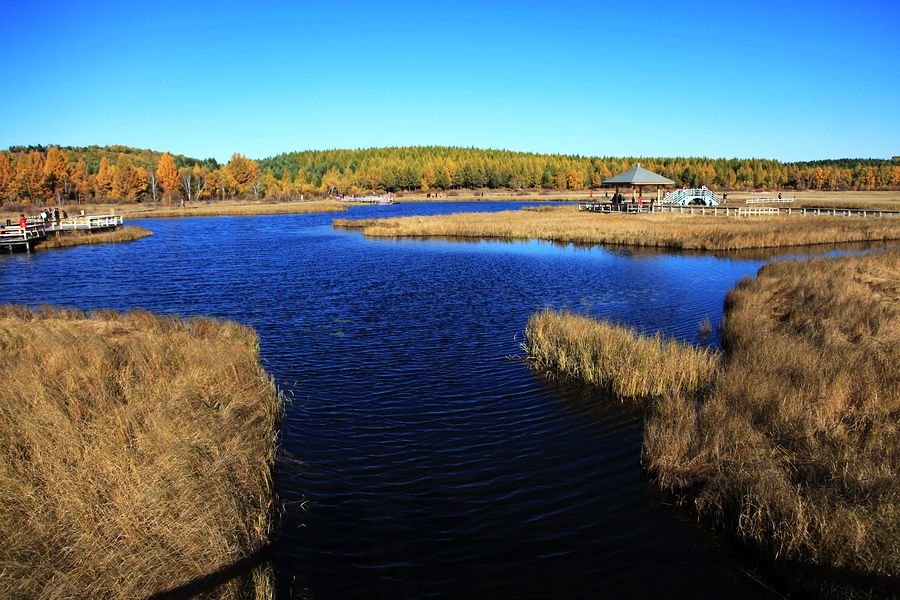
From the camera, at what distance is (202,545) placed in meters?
6.20

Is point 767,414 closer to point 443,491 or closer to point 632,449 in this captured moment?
point 632,449

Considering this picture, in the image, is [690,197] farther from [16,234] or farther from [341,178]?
[341,178]

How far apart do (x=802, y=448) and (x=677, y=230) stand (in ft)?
122

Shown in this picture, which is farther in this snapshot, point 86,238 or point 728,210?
point 728,210

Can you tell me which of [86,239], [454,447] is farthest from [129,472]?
[86,239]

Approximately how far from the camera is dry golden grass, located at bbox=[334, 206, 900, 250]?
3928 centimetres

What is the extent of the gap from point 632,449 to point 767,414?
88.0 inches

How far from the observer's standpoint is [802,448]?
26.3 ft

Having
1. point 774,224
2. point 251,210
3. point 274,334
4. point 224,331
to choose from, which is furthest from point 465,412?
point 251,210

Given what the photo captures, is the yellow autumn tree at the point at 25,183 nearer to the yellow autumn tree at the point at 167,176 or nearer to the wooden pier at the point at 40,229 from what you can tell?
the yellow autumn tree at the point at 167,176

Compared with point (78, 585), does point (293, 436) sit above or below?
below

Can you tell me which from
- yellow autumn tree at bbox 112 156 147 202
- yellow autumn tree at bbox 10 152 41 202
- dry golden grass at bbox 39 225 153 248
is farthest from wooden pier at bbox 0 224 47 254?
yellow autumn tree at bbox 112 156 147 202

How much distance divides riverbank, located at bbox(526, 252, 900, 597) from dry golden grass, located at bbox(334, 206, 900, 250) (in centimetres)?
2653

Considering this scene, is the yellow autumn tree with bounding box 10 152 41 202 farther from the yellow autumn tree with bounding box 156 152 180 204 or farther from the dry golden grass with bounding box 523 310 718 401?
the dry golden grass with bounding box 523 310 718 401
